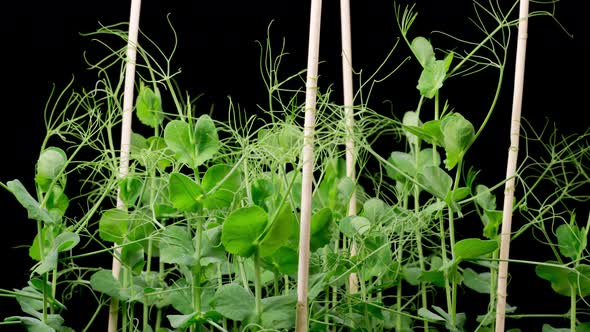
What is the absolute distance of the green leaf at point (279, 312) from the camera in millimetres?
1704

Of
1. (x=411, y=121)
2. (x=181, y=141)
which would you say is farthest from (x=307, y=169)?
(x=411, y=121)

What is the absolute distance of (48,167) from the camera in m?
1.82

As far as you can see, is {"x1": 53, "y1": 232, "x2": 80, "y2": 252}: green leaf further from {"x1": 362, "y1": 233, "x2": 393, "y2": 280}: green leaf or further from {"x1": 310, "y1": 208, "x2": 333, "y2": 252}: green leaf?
{"x1": 362, "y1": 233, "x2": 393, "y2": 280}: green leaf

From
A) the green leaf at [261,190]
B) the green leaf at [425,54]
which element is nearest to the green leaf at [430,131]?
the green leaf at [425,54]

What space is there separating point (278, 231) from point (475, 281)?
0.56 metres

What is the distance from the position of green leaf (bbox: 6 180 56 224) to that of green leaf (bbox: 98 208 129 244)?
0.16m

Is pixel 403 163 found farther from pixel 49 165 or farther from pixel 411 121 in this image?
pixel 49 165

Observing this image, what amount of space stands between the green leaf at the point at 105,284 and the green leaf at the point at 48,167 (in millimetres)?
193

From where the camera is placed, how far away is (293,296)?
173 centimetres

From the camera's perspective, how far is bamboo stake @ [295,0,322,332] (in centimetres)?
168

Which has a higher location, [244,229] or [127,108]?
[127,108]

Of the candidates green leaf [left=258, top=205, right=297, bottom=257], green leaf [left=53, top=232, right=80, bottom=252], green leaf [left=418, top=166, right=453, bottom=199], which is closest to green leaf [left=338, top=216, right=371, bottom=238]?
green leaf [left=418, top=166, right=453, bottom=199]

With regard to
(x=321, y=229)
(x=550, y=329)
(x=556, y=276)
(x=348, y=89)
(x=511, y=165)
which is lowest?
(x=550, y=329)

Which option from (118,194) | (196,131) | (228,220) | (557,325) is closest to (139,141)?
(118,194)
